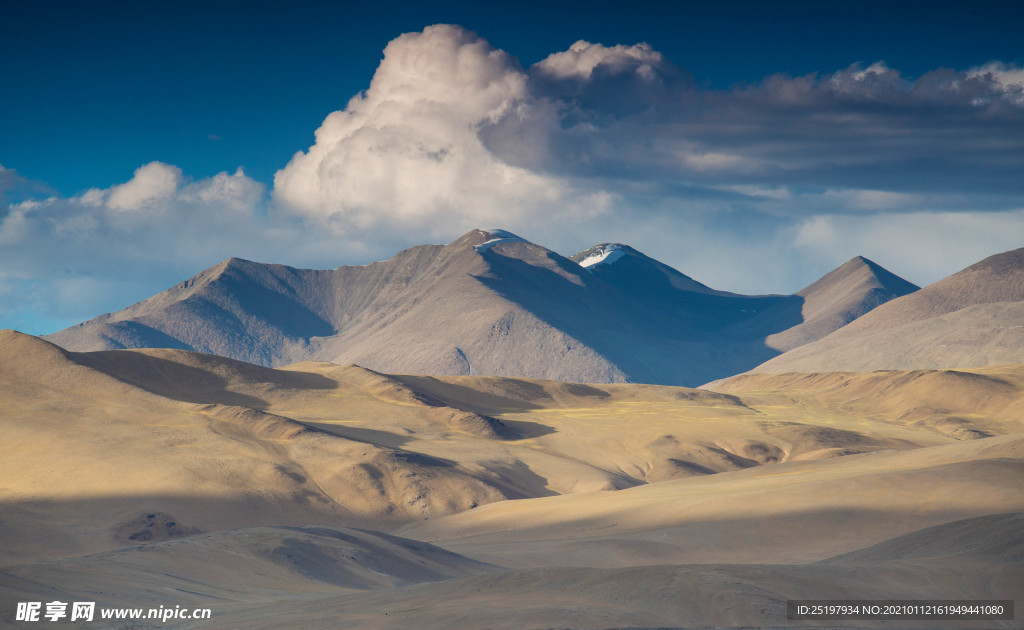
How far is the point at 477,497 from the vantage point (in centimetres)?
7331

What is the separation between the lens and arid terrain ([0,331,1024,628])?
73.2ft

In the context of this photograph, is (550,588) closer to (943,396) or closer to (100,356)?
(100,356)

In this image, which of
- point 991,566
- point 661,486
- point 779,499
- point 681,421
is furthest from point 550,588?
point 681,421

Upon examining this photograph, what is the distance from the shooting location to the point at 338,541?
38594mm

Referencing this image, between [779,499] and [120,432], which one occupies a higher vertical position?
[120,432]

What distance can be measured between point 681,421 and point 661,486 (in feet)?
165

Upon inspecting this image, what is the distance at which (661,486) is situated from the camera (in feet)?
207

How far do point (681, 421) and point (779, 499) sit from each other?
67.0m

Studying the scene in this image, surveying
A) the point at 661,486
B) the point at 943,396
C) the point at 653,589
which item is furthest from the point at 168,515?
the point at 943,396

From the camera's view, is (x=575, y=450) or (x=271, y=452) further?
(x=575, y=450)

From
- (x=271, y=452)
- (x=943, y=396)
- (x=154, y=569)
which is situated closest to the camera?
(x=154, y=569)

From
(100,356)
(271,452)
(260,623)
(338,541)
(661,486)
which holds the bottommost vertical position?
(260,623)

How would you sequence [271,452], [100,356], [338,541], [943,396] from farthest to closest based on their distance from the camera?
[943,396] → [100,356] → [271,452] → [338,541]

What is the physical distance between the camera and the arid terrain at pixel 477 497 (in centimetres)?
2231
